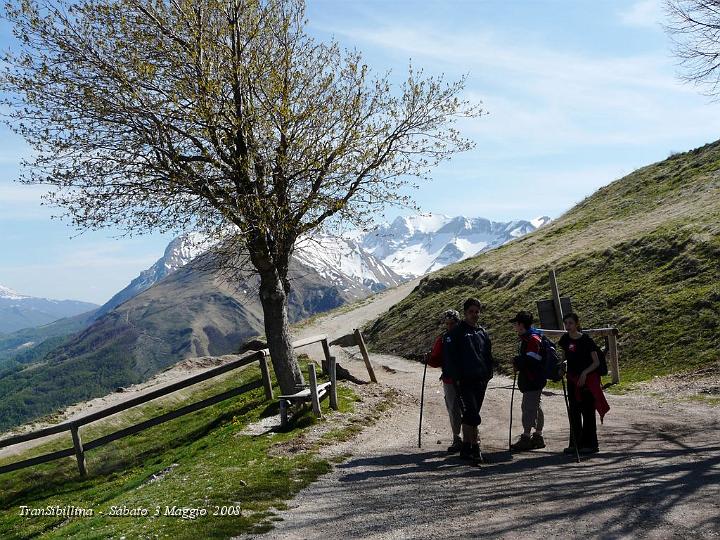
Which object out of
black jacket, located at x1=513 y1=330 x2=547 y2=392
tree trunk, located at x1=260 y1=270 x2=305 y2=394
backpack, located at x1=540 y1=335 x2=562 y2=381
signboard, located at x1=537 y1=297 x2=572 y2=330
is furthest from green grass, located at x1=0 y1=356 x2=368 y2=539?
signboard, located at x1=537 y1=297 x2=572 y2=330

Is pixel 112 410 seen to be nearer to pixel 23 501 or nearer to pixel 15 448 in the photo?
pixel 23 501

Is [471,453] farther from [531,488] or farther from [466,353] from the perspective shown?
[531,488]

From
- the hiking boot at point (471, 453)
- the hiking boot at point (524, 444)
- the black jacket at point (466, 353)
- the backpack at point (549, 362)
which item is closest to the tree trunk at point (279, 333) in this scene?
the hiking boot at point (471, 453)

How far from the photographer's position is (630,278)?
3161 cm

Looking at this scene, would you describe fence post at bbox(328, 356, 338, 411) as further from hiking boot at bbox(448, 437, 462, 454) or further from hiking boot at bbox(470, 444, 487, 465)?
hiking boot at bbox(470, 444, 487, 465)

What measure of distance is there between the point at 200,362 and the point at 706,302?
26609 mm

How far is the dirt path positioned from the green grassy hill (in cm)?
847

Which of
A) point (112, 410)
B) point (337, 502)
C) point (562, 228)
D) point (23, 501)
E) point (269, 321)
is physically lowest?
point (23, 501)

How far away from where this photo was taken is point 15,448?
82.5 feet

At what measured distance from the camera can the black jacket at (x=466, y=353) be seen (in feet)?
39.9

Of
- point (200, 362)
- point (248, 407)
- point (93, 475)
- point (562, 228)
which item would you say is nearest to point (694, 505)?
point (248, 407)

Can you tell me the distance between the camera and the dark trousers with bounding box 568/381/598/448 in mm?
12656

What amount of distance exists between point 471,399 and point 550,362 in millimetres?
1940

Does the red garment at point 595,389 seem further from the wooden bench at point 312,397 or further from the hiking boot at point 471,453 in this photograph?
the wooden bench at point 312,397
